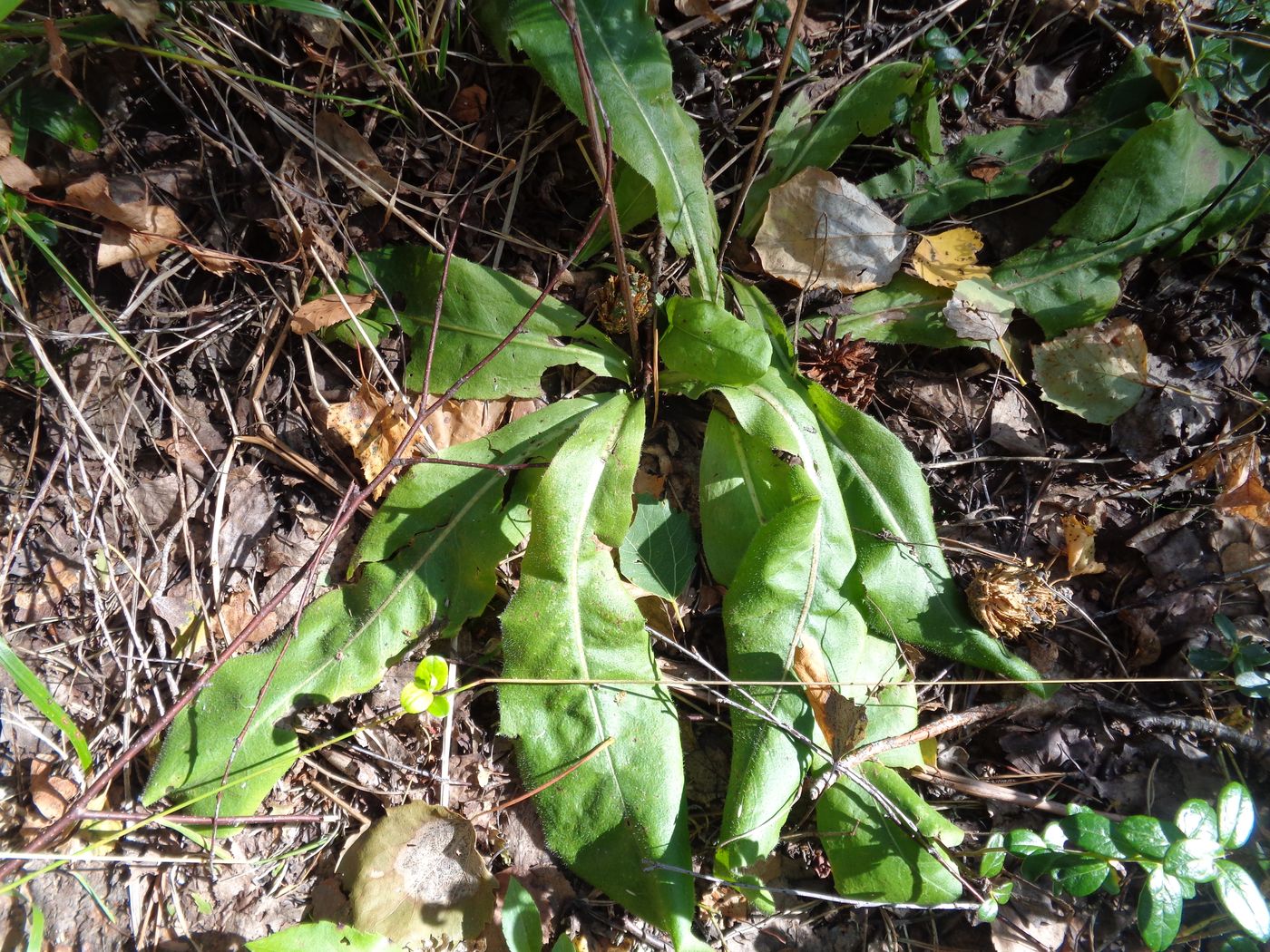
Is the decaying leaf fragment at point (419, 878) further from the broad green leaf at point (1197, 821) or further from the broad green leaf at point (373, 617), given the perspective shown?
the broad green leaf at point (1197, 821)

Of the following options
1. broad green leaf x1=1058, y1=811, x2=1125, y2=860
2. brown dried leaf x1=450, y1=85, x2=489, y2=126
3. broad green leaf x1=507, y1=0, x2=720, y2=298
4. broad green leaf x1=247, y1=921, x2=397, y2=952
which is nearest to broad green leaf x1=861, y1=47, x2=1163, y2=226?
broad green leaf x1=507, y1=0, x2=720, y2=298

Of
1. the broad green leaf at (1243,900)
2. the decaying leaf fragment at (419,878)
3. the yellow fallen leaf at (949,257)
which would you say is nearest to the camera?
the broad green leaf at (1243,900)

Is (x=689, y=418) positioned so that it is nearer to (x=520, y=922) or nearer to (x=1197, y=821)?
(x=520, y=922)

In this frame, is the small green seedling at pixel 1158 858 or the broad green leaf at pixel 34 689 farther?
the small green seedling at pixel 1158 858

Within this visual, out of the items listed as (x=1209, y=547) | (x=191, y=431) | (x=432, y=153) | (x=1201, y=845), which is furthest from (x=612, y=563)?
(x=1209, y=547)

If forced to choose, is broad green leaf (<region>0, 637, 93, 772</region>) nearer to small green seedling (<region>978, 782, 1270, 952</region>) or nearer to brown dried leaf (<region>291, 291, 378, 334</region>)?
brown dried leaf (<region>291, 291, 378, 334</region>)

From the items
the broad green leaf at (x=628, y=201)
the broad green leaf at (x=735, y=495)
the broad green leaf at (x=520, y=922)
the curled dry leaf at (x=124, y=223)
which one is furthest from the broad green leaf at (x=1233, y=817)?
the curled dry leaf at (x=124, y=223)
